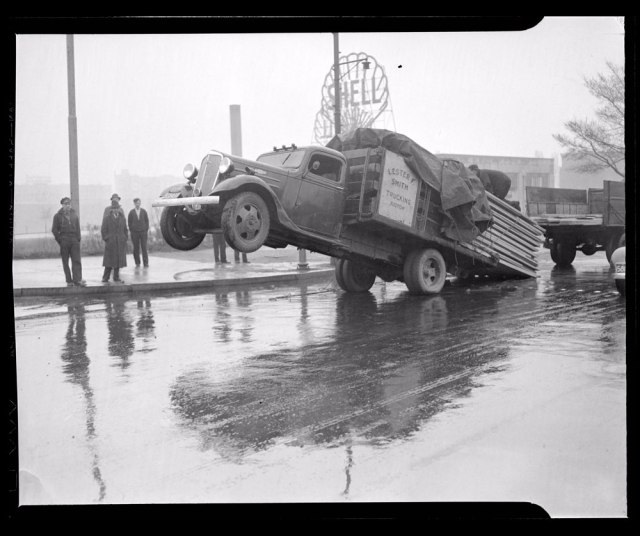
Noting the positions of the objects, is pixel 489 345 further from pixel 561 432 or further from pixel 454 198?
pixel 454 198

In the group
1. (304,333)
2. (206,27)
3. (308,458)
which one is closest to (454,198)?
(304,333)

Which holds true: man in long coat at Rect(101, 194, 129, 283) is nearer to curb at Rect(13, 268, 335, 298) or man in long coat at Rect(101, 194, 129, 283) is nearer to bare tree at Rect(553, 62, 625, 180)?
curb at Rect(13, 268, 335, 298)

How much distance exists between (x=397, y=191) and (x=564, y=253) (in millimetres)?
7982

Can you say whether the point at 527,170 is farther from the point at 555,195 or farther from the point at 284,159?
the point at 284,159

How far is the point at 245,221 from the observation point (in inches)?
405

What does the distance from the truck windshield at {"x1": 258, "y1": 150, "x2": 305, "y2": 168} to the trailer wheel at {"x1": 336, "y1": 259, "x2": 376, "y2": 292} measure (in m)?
2.70

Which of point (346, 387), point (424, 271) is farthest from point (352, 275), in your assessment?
point (346, 387)

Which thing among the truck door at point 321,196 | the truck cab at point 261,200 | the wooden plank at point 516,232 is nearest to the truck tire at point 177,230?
the truck cab at point 261,200

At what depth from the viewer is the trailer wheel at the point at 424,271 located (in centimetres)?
1271

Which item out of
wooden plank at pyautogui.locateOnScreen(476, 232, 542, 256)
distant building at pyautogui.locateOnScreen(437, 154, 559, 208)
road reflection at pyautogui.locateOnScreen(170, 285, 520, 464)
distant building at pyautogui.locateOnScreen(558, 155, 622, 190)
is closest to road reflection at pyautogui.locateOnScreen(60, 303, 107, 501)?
road reflection at pyautogui.locateOnScreen(170, 285, 520, 464)

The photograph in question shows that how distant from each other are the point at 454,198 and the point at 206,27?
31.8 feet

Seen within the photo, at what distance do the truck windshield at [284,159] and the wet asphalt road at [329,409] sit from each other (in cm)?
267

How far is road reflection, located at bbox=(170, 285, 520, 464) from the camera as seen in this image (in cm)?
485

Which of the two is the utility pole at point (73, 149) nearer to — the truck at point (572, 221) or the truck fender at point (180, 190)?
the truck fender at point (180, 190)
